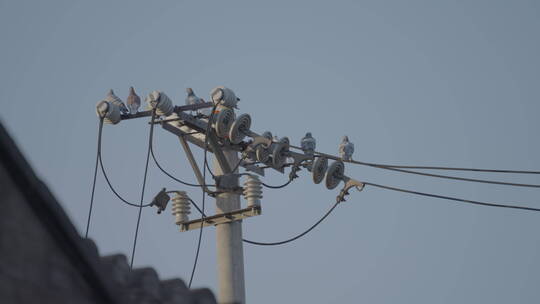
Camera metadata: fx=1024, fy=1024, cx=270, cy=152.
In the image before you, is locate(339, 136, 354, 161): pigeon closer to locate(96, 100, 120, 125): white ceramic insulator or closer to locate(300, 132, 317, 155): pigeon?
locate(300, 132, 317, 155): pigeon

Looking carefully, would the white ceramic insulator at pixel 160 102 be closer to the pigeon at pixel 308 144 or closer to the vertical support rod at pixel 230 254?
the vertical support rod at pixel 230 254

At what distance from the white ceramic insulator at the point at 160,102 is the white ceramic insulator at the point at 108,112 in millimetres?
681

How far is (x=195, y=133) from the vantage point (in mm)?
16469

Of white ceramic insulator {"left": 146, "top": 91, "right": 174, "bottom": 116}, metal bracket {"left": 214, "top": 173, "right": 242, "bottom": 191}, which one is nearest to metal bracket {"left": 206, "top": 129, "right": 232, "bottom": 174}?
metal bracket {"left": 214, "top": 173, "right": 242, "bottom": 191}

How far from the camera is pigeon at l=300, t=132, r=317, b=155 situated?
17297 millimetres

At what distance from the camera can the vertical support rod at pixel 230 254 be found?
50.9ft

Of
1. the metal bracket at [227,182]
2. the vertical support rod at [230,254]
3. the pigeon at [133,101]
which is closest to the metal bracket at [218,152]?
the vertical support rod at [230,254]

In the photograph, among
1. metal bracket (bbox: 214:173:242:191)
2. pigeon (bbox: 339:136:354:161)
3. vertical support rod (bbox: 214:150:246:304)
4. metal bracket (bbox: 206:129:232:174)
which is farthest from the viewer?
pigeon (bbox: 339:136:354:161)

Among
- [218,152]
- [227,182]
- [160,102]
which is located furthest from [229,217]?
[160,102]

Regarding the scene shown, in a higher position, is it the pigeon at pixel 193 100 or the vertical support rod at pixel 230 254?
the pigeon at pixel 193 100

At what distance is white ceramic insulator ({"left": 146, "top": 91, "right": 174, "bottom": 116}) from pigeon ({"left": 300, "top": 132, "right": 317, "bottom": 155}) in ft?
8.55

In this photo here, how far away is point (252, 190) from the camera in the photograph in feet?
51.6

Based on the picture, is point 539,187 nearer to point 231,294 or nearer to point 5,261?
point 231,294

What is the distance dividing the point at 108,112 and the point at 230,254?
2977mm
